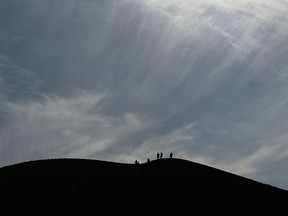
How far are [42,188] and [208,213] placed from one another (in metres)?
19.2

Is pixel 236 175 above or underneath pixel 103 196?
above

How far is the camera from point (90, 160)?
60.1m

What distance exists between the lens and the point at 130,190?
50.4m

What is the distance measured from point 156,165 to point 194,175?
18.5 feet

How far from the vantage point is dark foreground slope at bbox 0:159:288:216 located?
44625 mm

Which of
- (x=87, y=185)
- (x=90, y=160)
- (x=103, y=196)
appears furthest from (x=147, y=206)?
(x=90, y=160)

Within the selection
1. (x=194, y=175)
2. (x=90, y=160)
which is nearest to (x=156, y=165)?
(x=194, y=175)

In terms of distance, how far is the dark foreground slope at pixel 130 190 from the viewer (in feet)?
146

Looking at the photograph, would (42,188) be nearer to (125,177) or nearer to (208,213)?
(125,177)

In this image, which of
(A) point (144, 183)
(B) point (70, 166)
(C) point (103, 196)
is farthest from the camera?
(B) point (70, 166)

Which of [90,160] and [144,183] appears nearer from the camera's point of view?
[144,183]

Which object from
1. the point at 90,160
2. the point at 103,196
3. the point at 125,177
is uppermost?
the point at 90,160

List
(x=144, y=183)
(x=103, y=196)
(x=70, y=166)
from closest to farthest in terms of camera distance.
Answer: (x=103, y=196), (x=144, y=183), (x=70, y=166)

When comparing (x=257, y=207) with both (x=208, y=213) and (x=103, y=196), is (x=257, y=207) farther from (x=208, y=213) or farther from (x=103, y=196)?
(x=103, y=196)
